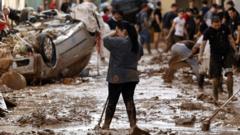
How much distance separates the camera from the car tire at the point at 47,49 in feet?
59.0

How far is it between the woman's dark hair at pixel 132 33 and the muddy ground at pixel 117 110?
3.74ft

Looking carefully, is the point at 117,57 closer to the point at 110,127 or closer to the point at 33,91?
the point at 110,127

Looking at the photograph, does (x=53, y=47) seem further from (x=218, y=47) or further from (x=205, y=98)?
(x=218, y=47)

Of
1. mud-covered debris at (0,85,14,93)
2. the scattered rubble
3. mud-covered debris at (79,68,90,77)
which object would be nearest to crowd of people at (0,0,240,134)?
the scattered rubble

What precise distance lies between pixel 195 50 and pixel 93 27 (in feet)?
12.9

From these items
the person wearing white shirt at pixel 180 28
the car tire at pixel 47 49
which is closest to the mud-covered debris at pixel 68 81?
the car tire at pixel 47 49

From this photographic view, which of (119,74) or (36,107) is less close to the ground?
(119,74)

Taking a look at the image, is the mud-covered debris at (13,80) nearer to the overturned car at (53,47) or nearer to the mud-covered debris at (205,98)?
the overturned car at (53,47)

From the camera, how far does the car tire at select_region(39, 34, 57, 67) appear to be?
18.0 m

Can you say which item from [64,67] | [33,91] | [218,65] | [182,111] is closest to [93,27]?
[64,67]

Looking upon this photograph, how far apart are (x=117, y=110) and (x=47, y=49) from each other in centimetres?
573

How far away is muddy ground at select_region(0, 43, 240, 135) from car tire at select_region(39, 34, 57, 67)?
0.58 metres

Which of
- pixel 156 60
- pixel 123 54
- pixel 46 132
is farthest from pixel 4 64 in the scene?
pixel 156 60

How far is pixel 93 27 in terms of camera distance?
2005 cm
